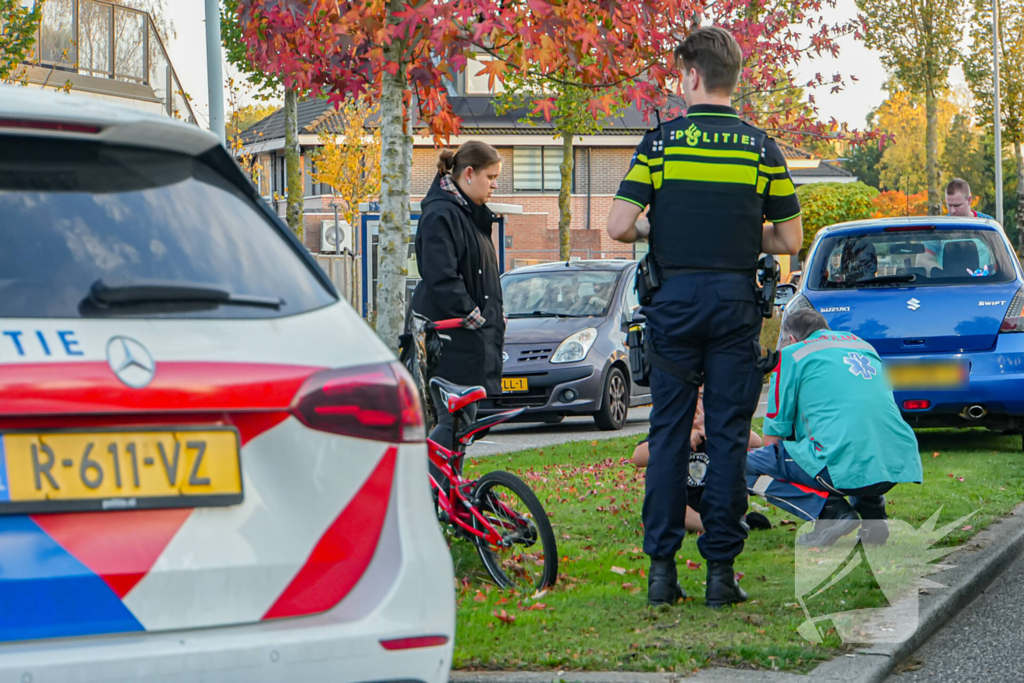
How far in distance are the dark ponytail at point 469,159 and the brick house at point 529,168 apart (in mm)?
43670

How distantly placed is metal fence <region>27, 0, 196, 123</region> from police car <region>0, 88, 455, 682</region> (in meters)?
19.6

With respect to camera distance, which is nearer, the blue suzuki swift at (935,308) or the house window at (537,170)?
the blue suzuki swift at (935,308)

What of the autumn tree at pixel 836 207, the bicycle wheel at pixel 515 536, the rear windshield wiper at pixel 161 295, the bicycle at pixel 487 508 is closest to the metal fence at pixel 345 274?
the autumn tree at pixel 836 207

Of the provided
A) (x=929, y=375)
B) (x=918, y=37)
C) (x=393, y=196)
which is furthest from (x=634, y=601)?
(x=918, y=37)

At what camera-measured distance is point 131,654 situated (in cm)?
237

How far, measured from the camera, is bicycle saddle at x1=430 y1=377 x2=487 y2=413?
5562 millimetres

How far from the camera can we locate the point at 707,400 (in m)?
5.12

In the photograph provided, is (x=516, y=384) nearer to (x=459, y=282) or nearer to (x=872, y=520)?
(x=459, y=282)

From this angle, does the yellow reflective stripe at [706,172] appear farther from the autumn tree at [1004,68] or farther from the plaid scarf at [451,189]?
the autumn tree at [1004,68]

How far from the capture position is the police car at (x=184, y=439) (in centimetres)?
237

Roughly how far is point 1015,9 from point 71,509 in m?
49.1

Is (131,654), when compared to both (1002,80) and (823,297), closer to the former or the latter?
(823,297)

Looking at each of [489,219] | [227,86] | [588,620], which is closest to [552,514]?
[489,219]

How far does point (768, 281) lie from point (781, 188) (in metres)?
0.37
